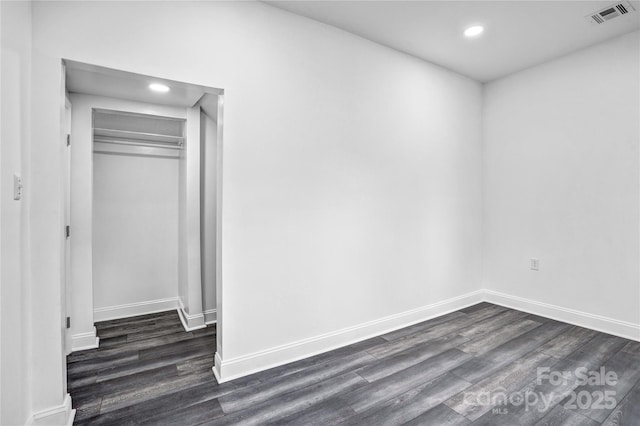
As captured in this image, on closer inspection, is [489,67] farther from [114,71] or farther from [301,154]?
[114,71]

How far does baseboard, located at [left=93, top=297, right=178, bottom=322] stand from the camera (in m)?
3.47

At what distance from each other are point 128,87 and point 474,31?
3156mm

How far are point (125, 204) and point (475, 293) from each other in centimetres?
443

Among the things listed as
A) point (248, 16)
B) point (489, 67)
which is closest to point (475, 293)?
point (489, 67)

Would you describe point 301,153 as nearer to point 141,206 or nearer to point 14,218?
point 14,218

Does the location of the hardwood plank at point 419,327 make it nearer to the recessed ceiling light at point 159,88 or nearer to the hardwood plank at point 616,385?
the hardwood plank at point 616,385

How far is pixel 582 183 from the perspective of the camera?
10.8 feet

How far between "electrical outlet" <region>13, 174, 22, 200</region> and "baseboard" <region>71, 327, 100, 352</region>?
1.78 m

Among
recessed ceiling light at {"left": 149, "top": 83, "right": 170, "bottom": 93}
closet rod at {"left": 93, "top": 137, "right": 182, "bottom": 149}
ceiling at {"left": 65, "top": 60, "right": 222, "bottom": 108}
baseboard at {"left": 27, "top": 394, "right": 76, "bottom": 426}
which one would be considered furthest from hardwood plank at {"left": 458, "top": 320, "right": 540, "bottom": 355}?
closet rod at {"left": 93, "top": 137, "right": 182, "bottom": 149}

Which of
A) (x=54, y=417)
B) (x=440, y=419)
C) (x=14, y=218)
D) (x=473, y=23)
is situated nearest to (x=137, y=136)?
(x=14, y=218)

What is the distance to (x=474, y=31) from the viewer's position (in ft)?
9.51

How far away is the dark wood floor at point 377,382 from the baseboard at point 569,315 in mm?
127

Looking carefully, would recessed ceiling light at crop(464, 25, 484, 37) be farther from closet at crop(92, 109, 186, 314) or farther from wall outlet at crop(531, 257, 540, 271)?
closet at crop(92, 109, 186, 314)

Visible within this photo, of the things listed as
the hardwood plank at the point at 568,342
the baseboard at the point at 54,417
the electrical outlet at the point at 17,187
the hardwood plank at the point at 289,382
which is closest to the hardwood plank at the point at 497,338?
the hardwood plank at the point at 568,342
